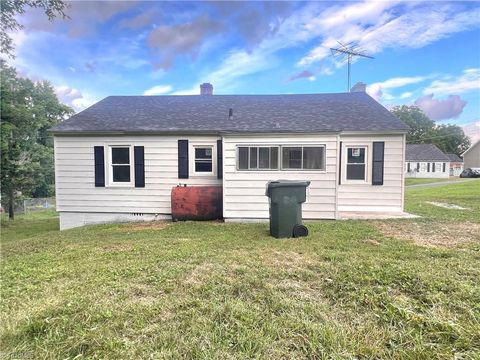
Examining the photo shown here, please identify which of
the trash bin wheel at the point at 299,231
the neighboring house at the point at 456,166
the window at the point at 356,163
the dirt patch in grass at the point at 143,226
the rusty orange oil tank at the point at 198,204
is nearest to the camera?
the trash bin wheel at the point at 299,231

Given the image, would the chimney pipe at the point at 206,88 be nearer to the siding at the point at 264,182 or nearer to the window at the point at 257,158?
the siding at the point at 264,182

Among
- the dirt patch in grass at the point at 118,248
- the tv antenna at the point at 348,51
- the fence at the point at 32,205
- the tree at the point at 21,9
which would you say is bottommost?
the fence at the point at 32,205

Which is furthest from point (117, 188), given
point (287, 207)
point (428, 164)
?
point (428, 164)

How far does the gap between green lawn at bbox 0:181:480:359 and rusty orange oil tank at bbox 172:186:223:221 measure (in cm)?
319

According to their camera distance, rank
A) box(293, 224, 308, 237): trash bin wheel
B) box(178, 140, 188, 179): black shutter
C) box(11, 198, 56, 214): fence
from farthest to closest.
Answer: box(11, 198, 56, 214): fence → box(178, 140, 188, 179): black shutter → box(293, 224, 308, 237): trash bin wheel

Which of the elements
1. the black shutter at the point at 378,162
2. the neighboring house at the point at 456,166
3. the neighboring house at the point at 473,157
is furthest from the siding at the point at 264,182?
the neighboring house at the point at 456,166

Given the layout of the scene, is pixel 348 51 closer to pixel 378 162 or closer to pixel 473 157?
pixel 378 162

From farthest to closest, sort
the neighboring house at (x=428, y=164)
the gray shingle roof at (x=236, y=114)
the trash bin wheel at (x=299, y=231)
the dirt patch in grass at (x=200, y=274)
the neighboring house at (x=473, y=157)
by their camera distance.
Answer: the neighboring house at (x=473, y=157), the neighboring house at (x=428, y=164), the gray shingle roof at (x=236, y=114), the trash bin wheel at (x=299, y=231), the dirt patch in grass at (x=200, y=274)

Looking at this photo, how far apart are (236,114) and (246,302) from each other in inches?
324

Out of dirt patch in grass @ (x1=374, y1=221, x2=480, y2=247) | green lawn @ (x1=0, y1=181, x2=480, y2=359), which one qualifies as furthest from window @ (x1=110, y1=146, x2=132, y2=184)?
dirt patch in grass @ (x1=374, y1=221, x2=480, y2=247)

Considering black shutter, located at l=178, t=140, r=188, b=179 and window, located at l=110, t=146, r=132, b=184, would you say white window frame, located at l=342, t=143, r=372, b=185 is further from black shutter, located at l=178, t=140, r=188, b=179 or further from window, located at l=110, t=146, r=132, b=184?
window, located at l=110, t=146, r=132, b=184

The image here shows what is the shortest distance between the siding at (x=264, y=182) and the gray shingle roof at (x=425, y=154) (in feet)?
134

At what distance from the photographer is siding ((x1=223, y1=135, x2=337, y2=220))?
7660 millimetres

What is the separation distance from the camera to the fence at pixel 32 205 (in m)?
17.5
